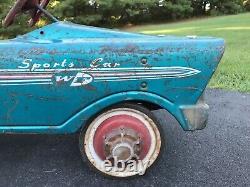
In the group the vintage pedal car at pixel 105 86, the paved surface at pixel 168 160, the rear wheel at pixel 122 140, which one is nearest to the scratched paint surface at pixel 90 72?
the vintage pedal car at pixel 105 86

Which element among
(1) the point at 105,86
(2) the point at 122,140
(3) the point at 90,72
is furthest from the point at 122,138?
(3) the point at 90,72

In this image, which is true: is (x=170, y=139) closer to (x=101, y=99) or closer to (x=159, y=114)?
(x=159, y=114)

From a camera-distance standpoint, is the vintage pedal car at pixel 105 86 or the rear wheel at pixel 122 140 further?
the rear wheel at pixel 122 140

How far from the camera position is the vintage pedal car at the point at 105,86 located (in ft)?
9.61

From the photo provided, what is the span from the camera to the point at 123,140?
10.0 feet

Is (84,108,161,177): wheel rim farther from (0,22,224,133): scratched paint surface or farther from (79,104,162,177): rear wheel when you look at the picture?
(0,22,224,133): scratched paint surface

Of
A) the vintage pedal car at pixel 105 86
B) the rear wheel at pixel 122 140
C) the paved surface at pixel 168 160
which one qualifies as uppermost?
the vintage pedal car at pixel 105 86

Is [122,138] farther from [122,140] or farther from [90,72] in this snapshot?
[90,72]

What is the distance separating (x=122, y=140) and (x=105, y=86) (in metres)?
0.41

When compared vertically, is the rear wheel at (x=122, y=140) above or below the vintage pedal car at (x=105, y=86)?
below

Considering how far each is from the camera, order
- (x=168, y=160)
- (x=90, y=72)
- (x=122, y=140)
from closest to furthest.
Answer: (x=90, y=72) → (x=122, y=140) → (x=168, y=160)

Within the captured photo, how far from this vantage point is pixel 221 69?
732 cm

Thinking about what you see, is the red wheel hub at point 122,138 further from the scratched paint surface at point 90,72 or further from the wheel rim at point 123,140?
the scratched paint surface at point 90,72

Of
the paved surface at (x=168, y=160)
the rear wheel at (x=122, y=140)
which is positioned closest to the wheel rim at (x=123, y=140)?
the rear wheel at (x=122, y=140)
